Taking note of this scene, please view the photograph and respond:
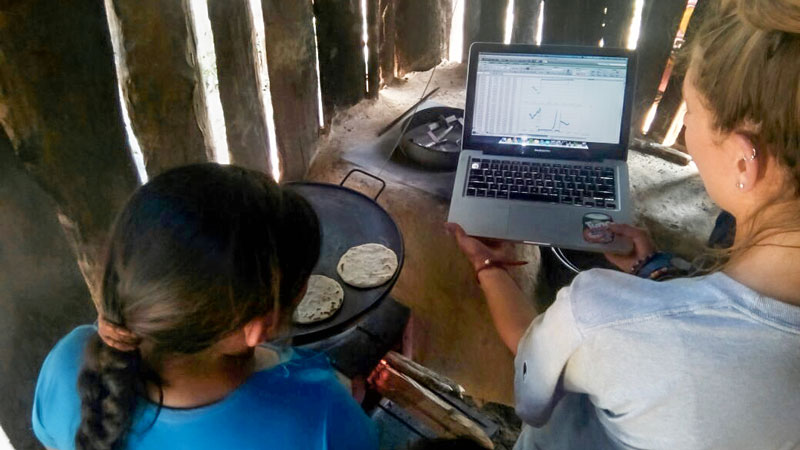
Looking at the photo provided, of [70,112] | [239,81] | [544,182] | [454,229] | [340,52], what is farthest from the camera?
[340,52]

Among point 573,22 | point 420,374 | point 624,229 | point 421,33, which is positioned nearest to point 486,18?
point 421,33

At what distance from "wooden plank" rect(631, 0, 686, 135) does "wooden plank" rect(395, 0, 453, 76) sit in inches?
34.7

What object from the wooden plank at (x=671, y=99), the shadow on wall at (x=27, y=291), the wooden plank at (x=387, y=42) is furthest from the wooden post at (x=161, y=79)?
the wooden plank at (x=671, y=99)

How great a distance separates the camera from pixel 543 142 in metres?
1.68

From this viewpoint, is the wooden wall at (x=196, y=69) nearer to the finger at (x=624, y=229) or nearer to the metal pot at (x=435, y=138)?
the metal pot at (x=435, y=138)

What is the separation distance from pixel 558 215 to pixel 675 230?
0.50 meters

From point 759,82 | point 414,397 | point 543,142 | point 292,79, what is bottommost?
point 414,397

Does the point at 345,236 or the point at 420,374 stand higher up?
the point at 345,236

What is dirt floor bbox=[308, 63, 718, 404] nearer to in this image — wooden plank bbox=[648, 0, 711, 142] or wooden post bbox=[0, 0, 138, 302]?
wooden plank bbox=[648, 0, 711, 142]

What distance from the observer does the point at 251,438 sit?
84cm

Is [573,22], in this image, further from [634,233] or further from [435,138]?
[634,233]

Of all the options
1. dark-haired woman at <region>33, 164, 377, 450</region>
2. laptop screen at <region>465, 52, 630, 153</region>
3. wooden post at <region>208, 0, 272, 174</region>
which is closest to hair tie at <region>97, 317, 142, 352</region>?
dark-haired woman at <region>33, 164, 377, 450</region>

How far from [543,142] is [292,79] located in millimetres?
874

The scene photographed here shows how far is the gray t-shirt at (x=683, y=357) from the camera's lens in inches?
27.3
